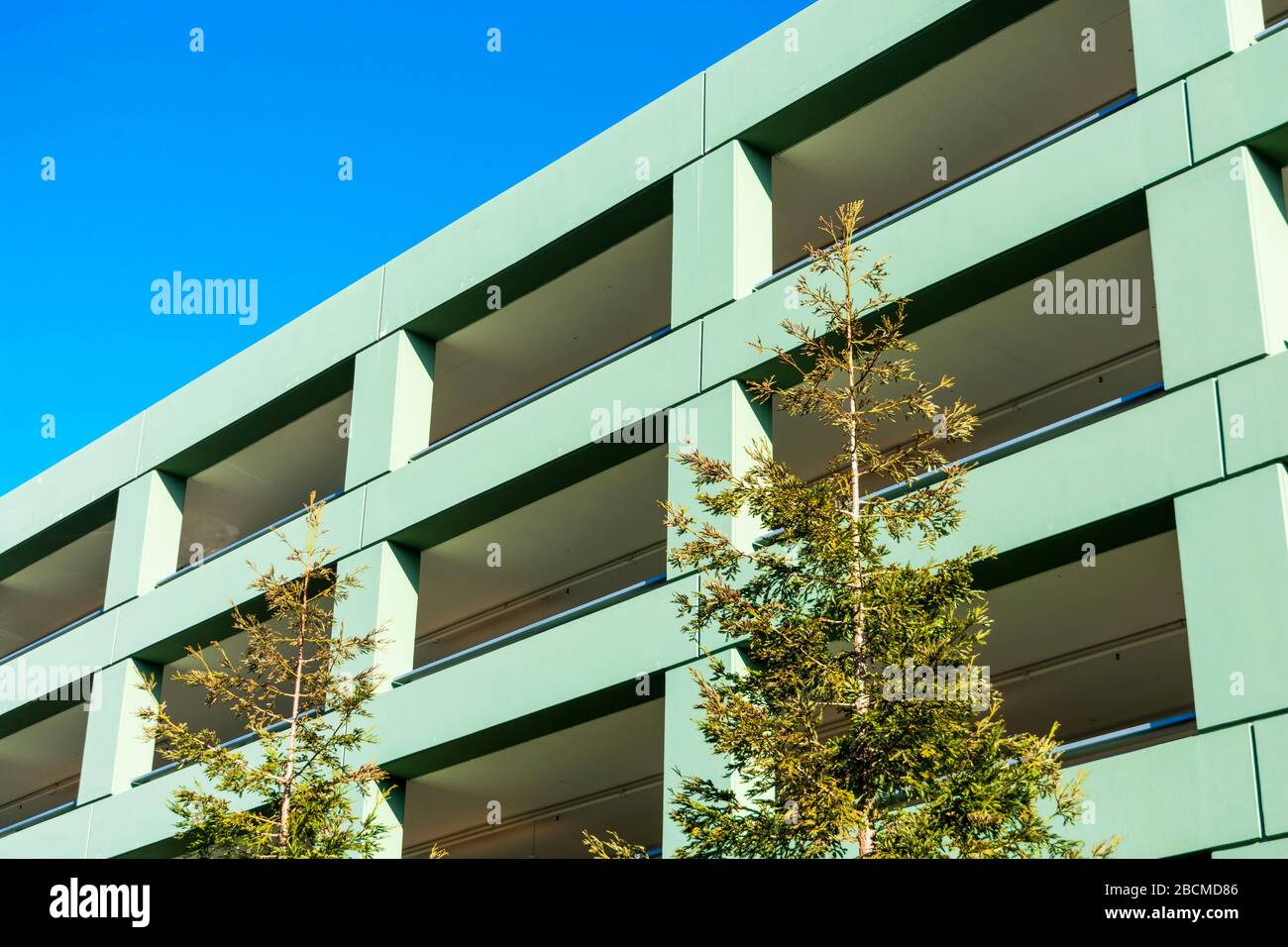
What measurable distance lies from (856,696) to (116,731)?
57.0ft

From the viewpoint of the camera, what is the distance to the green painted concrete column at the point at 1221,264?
15664mm

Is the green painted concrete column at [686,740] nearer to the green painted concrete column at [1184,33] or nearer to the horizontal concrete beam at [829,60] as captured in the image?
the horizontal concrete beam at [829,60]

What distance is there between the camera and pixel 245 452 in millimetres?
28203

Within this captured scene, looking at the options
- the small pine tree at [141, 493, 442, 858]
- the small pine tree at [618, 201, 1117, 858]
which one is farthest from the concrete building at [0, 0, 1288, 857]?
the small pine tree at [141, 493, 442, 858]

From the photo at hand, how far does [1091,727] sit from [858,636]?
8678mm

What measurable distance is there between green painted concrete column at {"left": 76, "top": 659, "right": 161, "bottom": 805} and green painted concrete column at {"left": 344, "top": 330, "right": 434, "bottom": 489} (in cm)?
518

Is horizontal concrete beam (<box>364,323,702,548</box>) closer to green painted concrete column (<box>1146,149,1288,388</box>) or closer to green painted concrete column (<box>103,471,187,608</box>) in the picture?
green painted concrete column (<box>103,471,187,608</box>)

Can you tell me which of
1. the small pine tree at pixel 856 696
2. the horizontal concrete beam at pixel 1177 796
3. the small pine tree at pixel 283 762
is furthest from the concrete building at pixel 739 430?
the small pine tree at pixel 283 762

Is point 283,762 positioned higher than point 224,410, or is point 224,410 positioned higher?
point 224,410

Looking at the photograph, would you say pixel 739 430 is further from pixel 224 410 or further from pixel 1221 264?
pixel 224 410

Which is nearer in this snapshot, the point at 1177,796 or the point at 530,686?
the point at 1177,796

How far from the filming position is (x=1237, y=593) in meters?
14.7

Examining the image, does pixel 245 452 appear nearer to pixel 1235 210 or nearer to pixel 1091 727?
pixel 1091 727

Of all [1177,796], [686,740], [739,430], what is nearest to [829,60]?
[739,430]
